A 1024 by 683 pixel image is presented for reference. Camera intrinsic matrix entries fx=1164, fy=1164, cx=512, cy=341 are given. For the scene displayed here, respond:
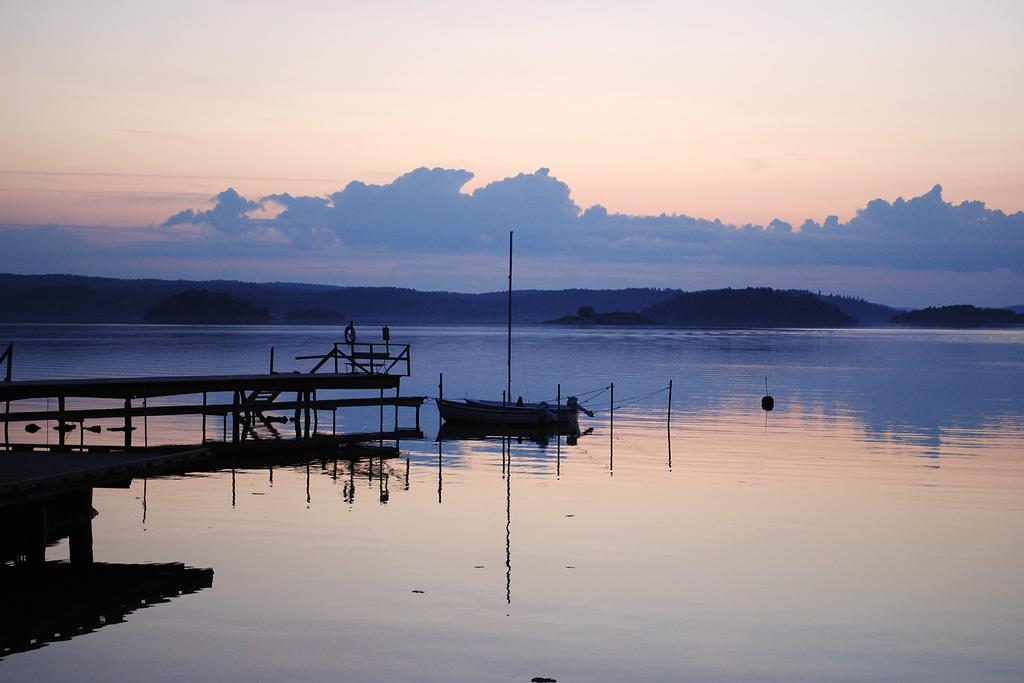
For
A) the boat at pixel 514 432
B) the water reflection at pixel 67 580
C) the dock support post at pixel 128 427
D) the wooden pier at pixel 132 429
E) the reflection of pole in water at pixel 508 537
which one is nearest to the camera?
the water reflection at pixel 67 580

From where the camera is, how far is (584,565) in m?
23.1

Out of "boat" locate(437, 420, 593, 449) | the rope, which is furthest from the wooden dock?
the rope

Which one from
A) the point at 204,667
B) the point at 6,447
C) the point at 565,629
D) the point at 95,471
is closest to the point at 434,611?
the point at 565,629

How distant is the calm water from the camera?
674 inches

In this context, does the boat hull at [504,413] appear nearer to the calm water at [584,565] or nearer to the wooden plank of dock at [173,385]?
the wooden plank of dock at [173,385]

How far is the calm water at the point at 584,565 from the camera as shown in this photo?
17109 millimetres

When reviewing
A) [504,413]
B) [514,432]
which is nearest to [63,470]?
[514,432]

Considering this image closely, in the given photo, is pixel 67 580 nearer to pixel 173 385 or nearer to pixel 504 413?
pixel 173 385

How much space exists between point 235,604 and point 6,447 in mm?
23054

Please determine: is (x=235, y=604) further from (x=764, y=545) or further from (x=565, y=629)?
(x=764, y=545)

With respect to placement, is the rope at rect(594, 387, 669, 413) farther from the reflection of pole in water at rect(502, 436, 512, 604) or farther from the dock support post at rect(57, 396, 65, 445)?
the dock support post at rect(57, 396, 65, 445)

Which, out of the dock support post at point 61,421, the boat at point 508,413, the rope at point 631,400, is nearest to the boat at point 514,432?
the boat at point 508,413

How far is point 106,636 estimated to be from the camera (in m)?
17.8

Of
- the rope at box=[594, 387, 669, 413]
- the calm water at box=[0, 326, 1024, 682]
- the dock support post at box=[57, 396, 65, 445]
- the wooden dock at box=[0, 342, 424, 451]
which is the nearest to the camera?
→ the calm water at box=[0, 326, 1024, 682]
